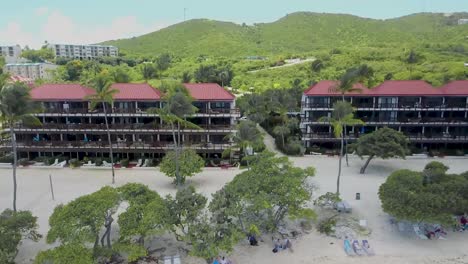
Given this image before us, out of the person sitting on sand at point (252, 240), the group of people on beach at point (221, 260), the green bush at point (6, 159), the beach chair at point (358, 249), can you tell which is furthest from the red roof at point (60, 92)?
the beach chair at point (358, 249)

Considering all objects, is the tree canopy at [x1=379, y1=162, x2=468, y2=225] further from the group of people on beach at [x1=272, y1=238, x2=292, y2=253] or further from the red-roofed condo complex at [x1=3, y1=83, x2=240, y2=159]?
the red-roofed condo complex at [x1=3, y1=83, x2=240, y2=159]

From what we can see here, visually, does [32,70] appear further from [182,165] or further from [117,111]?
[182,165]

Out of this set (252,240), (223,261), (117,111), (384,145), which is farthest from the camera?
(117,111)

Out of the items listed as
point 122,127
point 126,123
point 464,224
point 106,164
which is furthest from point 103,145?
point 464,224

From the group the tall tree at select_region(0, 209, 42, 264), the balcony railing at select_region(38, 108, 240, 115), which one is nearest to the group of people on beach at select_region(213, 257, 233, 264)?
the tall tree at select_region(0, 209, 42, 264)

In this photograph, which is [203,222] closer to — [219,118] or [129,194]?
[129,194]

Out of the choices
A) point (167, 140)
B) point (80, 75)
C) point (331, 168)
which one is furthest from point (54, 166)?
point (80, 75)

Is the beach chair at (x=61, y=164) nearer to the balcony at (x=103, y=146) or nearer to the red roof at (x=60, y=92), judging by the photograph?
the balcony at (x=103, y=146)
